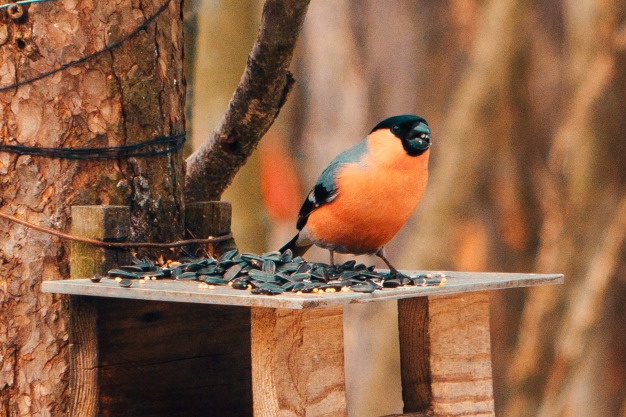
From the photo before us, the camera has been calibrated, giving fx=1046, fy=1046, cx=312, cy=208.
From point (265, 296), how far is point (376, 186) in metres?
0.76

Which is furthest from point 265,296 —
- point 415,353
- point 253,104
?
point 253,104

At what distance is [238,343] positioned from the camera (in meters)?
3.02

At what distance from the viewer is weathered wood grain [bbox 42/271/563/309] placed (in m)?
2.08

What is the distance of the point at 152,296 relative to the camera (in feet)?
7.44

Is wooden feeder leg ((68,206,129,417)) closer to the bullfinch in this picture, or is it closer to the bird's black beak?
the bullfinch

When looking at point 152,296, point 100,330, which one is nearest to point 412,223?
point 100,330

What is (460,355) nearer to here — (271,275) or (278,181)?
(271,275)

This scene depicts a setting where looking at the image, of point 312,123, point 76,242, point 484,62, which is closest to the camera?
point 76,242

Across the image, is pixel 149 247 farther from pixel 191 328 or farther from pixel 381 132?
pixel 381 132

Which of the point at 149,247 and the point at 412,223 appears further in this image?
the point at 412,223

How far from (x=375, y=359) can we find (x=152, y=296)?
9.34 ft

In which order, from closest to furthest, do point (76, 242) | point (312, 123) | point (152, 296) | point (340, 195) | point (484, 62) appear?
point (152, 296) → point (76, 242) → point (340, 195) → point (484, 62) → point (312, 123)

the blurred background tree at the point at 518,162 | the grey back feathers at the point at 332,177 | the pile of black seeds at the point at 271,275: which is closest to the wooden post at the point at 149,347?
the pile of black seeds at the point at 271,275

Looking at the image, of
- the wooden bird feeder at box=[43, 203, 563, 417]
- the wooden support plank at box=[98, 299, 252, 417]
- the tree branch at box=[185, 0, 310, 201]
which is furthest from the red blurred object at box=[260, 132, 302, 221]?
the wooden support plank at box=[98, 299, 252, 417]
